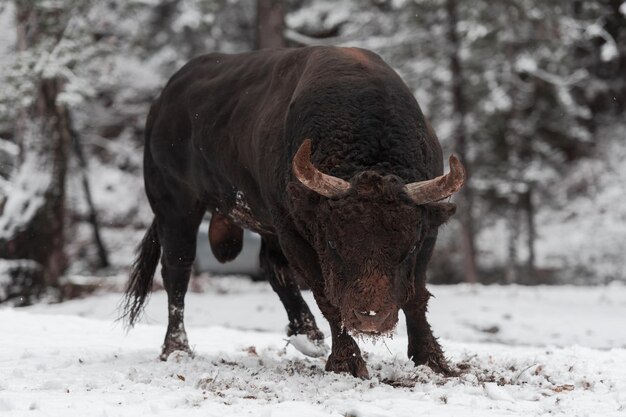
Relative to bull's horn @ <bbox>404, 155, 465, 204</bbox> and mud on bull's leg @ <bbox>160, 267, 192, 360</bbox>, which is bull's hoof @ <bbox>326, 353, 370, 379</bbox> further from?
mud on bull's leg @ <bbox>160, 267, 192, 360</bbox>

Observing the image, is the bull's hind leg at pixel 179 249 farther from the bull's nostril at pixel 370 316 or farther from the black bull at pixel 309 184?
the bull's nostril at pixel 370 316

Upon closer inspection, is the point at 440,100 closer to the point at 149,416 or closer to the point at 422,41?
the point at 422,41

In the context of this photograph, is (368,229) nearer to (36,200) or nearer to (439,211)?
(439,211)

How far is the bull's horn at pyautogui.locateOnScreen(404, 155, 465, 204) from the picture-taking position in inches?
197

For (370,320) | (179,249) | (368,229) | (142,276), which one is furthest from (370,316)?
(142,276)

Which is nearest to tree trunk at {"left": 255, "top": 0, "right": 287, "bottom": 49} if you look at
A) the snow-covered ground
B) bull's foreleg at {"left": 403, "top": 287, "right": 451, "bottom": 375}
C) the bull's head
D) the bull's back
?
the snow-covered ground

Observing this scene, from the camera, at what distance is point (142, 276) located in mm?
8242

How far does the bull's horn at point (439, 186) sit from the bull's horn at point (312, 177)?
16.2 inches

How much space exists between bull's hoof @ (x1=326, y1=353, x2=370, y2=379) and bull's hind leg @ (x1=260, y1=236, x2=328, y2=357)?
3.69ft

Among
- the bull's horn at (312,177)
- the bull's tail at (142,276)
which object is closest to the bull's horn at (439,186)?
the bull's horn at (312,177)

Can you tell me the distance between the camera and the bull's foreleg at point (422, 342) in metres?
6.17

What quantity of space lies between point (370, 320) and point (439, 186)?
2.95 ft

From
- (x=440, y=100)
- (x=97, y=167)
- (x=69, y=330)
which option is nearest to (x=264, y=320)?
(x=69, y=330)

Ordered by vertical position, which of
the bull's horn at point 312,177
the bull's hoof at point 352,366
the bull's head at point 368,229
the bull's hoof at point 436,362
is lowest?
the bull's hoof at point 436,362
